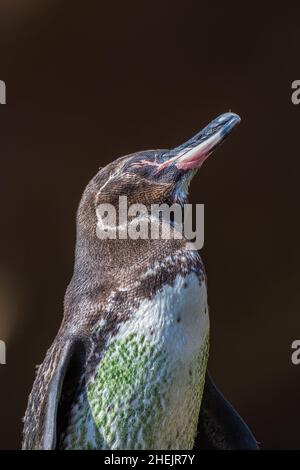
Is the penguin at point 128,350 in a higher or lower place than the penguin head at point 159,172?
lower

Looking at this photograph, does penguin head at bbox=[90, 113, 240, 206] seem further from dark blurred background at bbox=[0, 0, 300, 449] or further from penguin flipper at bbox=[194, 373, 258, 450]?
dark blurred background at bbox=[0, 0, 300, 449]

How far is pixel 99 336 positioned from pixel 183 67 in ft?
4.08

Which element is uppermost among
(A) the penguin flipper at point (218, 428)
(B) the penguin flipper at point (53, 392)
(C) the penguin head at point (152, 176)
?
(C) the penguin head at point (152, 176)

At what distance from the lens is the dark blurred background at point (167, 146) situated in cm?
218

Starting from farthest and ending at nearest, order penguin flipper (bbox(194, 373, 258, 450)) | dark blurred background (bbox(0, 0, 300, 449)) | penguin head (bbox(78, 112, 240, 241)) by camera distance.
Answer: dark blurred background (bbox(0, 0, 300, 449)), penguin flipper (bbox(194, 373, 258, 450)), penguin head (bbox(78, 112, 240, 241))

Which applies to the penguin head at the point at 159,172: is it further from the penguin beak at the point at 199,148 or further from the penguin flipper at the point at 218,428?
the penguin flipper at the point at 218,428

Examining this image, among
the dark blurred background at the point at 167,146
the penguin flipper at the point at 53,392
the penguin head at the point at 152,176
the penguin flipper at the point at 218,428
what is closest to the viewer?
the penguin flipper at the point at 53,392

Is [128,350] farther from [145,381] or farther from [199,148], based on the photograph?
[199,148]

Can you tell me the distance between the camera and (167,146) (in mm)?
Answer: 2305

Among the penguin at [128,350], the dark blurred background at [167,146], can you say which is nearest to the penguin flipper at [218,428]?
the penguin at [128,350]

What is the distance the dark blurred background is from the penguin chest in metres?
1.14

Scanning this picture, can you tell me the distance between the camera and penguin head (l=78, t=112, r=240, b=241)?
4.31ft

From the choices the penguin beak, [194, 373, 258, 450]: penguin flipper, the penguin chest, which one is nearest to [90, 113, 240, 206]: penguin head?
the penguin beak

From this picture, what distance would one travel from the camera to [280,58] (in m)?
2.23
